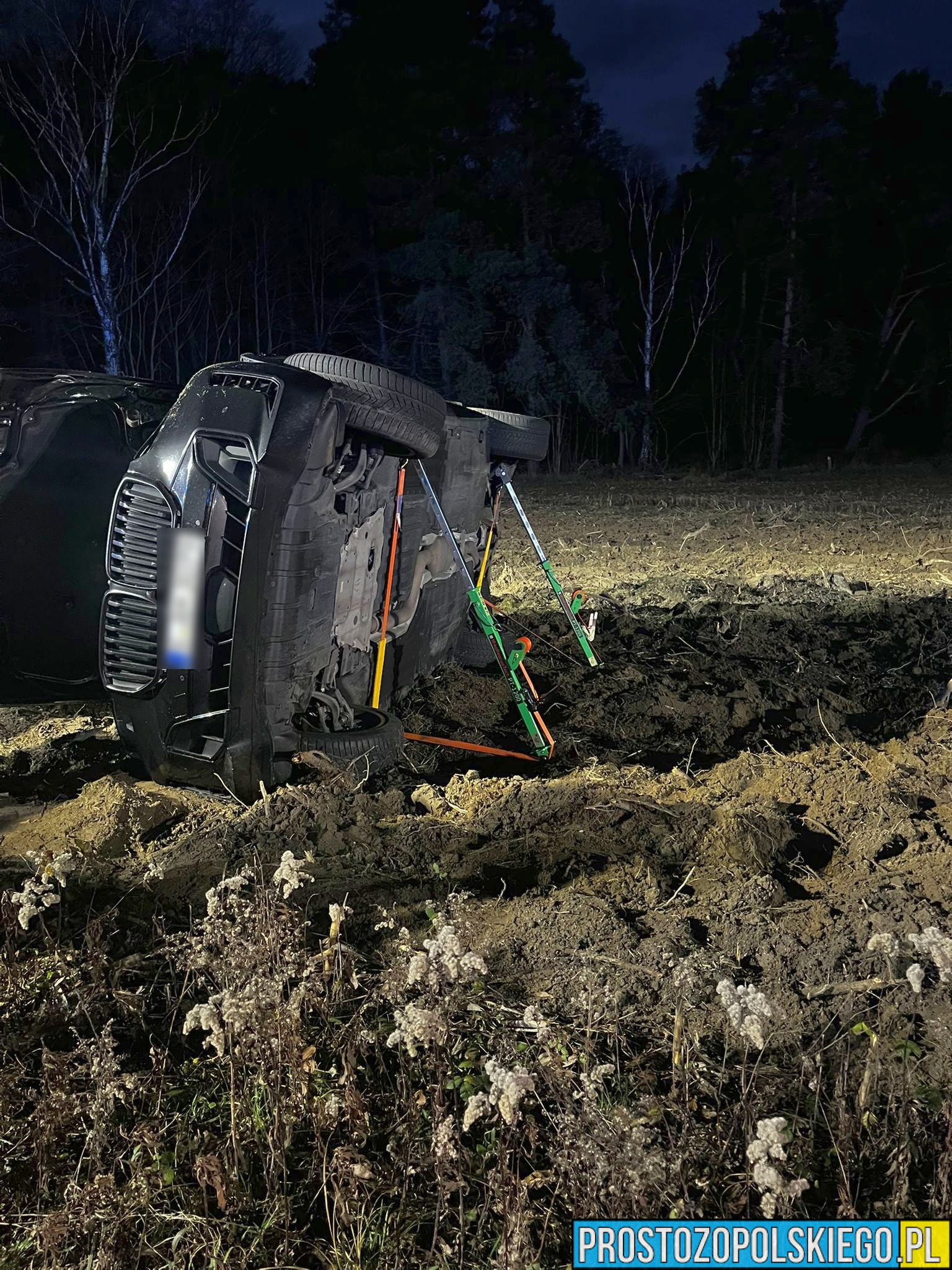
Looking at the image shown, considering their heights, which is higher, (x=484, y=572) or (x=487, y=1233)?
(x=484, y=572)

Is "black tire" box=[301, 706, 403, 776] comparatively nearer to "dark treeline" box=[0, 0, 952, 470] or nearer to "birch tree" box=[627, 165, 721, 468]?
"dark treeline" box=[0, 0, 952, 470]

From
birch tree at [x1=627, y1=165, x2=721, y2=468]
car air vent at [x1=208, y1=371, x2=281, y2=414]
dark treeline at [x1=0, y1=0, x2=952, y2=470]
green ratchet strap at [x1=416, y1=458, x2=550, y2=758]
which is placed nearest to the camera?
car air vent at [x1=208, y1=371, x2=281, y2=414]

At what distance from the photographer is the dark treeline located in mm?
25219

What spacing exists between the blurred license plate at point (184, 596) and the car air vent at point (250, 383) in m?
0.52

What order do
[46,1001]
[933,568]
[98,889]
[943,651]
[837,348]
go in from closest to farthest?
[46,1001] < [98,889] < [943,651] < [933,568] < [837,348]

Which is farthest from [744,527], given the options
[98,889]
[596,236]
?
[596,236]

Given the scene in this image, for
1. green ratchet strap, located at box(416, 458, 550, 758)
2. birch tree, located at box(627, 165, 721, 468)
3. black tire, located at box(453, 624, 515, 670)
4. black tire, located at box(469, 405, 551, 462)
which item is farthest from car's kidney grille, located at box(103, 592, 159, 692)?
birch tree, located at box(627, 165, 721, 468)

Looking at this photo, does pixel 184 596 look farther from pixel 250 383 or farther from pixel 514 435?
pixel 514 435

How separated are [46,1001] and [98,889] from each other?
2.21 ft

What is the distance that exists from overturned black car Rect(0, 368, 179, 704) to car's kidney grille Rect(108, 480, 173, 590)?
1.98ft

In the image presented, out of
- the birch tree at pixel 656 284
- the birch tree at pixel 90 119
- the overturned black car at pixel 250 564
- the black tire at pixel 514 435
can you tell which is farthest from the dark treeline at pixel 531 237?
the overturned black car at pixel 250 564

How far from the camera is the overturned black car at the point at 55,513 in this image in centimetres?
410

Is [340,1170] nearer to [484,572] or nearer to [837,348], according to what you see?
[484,572]

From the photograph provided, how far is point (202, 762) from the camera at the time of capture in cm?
357
